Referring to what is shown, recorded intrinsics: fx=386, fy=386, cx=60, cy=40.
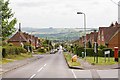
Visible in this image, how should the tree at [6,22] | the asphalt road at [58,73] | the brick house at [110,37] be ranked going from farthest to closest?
the brick house at [110,37] < the tree at [6,22] < the asphalt road at [58,73]

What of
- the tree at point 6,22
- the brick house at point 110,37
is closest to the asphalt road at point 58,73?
the tree at point 6,22

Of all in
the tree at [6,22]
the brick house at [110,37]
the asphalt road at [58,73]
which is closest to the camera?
the asphalt road at [58,73]

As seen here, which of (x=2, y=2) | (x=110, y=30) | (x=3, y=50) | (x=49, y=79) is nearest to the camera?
(x=49, y=79)

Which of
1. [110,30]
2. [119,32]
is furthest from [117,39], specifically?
[110,30]

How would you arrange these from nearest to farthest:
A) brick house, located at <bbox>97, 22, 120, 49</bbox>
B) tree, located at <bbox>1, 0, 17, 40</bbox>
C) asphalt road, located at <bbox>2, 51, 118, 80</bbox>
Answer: asphalt road, located at <bbox>2, 51, 118, 80</bbox>
tree, located at <bbox>1, 0, 17, 40</bbox>
brick house, located at <bbox>97, 22, 120, 49</bbox>

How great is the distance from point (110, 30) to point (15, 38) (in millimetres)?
45282

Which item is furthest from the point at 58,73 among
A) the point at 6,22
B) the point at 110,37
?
the point at 110,37

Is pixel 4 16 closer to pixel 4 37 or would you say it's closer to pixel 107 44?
pixel 4 37

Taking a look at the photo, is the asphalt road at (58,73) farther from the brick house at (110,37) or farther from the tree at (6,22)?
the brick house at (110,37)

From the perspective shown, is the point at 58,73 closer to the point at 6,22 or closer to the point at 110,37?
the point at 6,22

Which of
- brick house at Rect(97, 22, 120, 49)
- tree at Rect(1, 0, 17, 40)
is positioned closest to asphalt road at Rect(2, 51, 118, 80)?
tree at Rect(1, 0, 17, 40)

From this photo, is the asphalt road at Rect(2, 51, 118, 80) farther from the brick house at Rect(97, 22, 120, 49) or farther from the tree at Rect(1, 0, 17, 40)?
the brick house at Rect(97, 22, 120, 49)

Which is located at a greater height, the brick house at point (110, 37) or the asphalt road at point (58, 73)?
the brick house at point (110, 37)

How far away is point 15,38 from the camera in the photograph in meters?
125
